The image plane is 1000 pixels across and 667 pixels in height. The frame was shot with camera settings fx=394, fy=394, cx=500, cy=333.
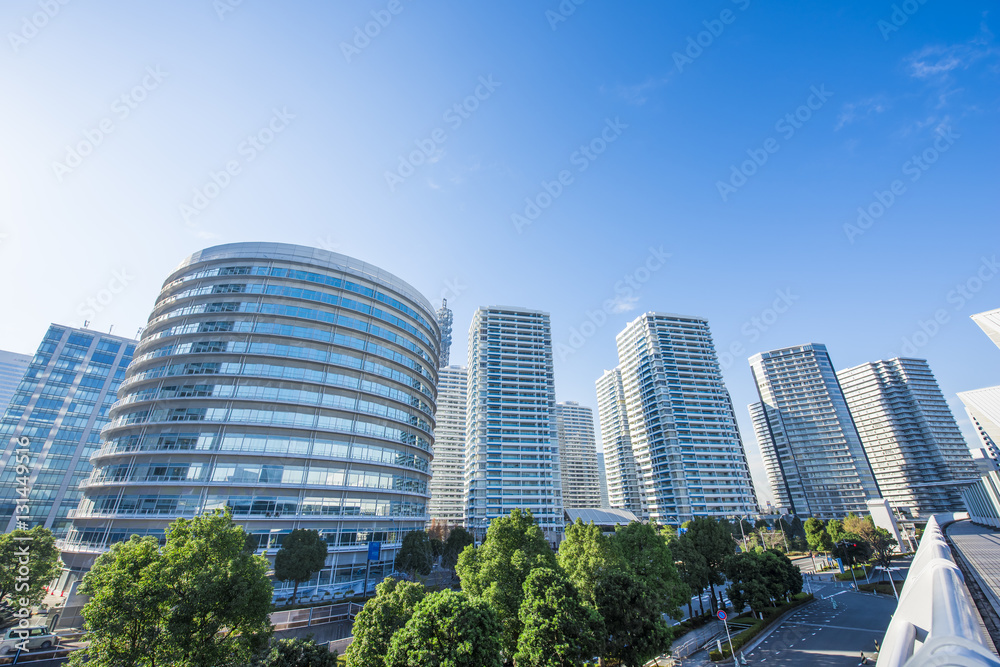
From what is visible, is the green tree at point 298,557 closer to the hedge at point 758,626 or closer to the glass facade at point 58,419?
the hedge at point 758,626

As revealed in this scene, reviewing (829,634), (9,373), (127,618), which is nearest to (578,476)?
(829,634)

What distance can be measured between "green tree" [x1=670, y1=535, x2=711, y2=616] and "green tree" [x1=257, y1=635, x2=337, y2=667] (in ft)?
116

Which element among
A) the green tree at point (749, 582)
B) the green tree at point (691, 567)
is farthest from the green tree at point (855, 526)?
the green tree at point (691, 567)

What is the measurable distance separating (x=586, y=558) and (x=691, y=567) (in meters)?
19.2

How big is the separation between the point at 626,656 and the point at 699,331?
134 meters

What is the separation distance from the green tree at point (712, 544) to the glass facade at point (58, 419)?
370 ft

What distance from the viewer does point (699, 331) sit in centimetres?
13938

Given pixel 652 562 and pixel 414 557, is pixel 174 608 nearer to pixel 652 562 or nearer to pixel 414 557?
pixel 652 562

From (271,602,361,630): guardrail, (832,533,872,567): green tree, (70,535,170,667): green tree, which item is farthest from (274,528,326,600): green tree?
(832,533,872,567): green tree

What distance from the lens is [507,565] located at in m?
26.8

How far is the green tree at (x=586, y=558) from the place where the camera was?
26.9 m

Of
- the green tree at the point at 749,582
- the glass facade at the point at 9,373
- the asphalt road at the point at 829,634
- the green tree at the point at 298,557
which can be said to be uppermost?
the glass facade at the point at 9,373

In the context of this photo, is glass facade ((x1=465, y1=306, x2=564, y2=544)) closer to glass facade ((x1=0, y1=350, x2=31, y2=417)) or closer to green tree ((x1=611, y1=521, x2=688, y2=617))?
green tree ((x1=611, y1=521, x2=688, y2=617))

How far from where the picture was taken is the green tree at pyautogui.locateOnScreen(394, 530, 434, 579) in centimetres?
5197
